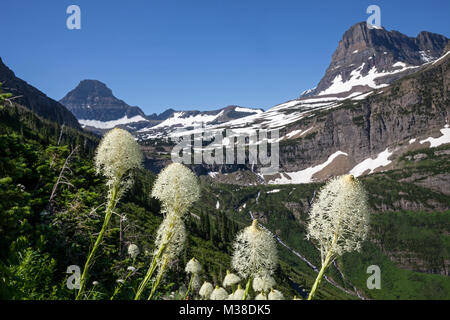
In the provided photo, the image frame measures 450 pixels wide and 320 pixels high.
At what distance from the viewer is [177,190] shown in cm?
564

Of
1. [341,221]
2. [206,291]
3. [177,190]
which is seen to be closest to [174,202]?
[177,190]

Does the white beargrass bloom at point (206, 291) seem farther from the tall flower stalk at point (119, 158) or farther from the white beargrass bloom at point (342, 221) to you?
the white beargrass bloom at point (342, 221)

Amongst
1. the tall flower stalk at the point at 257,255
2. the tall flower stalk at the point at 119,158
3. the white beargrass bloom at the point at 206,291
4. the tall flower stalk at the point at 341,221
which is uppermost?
the tall flower stalk at the point at 119,158

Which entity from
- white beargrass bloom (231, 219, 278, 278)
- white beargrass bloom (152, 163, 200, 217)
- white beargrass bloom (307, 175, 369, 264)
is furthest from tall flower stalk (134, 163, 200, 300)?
white beargrass bloom (307, 175, 369, 264)

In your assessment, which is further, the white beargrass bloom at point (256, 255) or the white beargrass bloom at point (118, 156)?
the white beargrass bloom at point (256, 255)

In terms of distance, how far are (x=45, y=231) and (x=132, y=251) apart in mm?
3864

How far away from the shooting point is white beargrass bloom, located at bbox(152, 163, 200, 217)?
5.61m

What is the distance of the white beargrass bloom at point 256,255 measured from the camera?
602 centimetres

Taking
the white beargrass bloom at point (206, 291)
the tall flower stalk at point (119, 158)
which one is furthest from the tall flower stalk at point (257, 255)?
the white beargrass bloom at point (206, 291)

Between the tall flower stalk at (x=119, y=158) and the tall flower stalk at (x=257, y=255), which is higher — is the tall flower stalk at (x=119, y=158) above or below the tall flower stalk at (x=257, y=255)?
above

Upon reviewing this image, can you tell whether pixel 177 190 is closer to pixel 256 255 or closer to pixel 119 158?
pixel 119 158

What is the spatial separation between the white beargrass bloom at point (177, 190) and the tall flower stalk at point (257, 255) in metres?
1.48

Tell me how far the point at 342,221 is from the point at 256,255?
184cm
